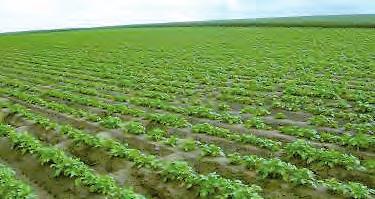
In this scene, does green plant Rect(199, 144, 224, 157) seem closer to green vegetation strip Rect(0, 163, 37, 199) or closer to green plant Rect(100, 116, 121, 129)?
green plant Rect(100, 116, 121, 129)

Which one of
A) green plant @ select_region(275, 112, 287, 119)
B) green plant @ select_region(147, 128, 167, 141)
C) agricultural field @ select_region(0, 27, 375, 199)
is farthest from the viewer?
green plant @ select_region(275, 112, 287, 119)

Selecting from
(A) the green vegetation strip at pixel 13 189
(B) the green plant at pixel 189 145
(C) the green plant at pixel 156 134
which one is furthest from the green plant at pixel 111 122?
(A) the green vegetation strip at pixel 13 189

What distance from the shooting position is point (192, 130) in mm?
13164

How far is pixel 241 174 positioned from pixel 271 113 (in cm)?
581

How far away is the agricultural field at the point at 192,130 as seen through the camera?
9484 millimetres

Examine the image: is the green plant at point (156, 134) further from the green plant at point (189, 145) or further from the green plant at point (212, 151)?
the green plant at point (212, 151)

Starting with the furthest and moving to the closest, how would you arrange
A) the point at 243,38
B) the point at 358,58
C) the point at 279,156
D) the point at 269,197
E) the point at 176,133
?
1. the point at 243,38
2. the point at 358,58
3. the point at 176,133
4. the point at 279,156
5. the point at 269,197

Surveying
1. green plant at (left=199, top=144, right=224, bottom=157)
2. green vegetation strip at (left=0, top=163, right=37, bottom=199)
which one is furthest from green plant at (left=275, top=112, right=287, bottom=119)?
green vegetation strip at (left=0, top=163, right=37, bottom=199)

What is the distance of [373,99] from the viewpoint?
1633 cm

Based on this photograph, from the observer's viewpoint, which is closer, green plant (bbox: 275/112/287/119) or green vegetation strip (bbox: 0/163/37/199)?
green vegetation strip (bbox: 0/163/37/199)

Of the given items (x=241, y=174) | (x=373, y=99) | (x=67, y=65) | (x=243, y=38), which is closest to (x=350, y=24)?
(x=243, y=38)

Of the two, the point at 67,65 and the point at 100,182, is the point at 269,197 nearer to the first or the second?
the point at 100,182

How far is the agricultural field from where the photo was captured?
9484mm

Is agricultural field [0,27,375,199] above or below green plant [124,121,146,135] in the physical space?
below
